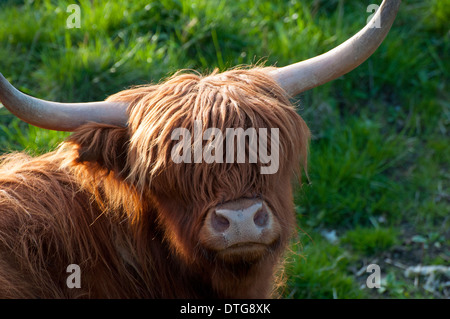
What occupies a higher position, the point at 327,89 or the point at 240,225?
the point at 327,89

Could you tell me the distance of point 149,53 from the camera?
579cm

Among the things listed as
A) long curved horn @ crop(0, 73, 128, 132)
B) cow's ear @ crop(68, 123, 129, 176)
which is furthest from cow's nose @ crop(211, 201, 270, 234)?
long curved horn @ crop(0, 73, 128, 132)

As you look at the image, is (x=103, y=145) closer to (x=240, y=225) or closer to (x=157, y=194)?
(x=157, y=194)

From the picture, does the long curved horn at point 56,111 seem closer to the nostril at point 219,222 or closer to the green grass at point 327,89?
the nostril at point 219,222

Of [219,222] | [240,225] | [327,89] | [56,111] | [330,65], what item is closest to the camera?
[240,225]

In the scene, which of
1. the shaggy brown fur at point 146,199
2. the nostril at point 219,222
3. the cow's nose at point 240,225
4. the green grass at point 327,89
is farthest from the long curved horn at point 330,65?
the green grass at point 327,89

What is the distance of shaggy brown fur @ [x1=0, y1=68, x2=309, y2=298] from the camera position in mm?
3393

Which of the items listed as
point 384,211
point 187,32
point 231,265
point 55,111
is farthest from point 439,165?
point 55,111

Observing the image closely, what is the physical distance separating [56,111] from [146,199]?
679mm

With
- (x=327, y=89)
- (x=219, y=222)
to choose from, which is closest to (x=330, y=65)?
(x=219, y=222)

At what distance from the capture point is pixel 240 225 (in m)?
3.13

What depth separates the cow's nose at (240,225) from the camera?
10.3 feet

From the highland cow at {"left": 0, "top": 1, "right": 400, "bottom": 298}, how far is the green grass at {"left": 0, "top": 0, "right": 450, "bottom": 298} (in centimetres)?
144

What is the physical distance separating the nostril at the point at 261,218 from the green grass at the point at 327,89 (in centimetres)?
177
